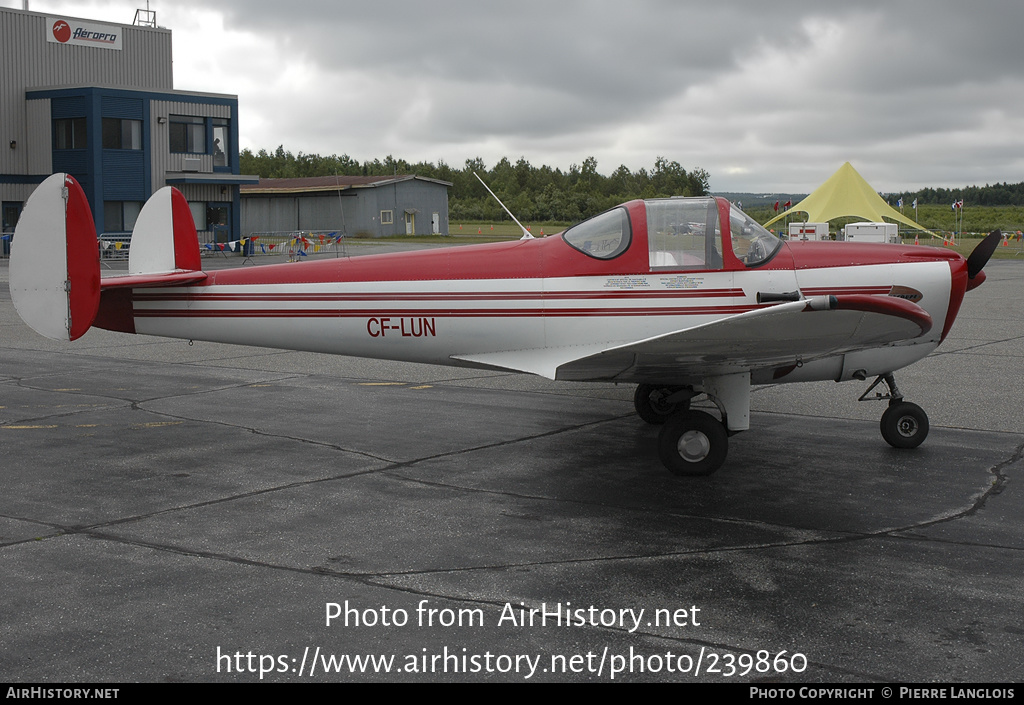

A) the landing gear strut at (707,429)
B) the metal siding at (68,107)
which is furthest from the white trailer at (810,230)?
the metal siding at (68,107)

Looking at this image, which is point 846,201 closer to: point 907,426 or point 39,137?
point 907,426

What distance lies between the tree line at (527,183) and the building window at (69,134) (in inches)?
698

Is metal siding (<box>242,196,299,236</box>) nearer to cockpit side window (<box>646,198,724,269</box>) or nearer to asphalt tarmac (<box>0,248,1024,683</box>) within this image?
asphalt tarmac (<box>0,248,1024,683</box>)

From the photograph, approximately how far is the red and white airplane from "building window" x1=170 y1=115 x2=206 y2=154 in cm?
3985

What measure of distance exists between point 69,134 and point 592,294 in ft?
136

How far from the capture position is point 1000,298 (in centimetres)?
2380

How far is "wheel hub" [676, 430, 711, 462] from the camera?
24.0 ft

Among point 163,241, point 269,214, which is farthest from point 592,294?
point 269,214

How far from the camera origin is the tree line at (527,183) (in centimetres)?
4550

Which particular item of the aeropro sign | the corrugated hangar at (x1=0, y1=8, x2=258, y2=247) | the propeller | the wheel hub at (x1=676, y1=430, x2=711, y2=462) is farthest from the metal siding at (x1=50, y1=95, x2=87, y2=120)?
the propeller

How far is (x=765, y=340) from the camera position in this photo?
21.6 feet

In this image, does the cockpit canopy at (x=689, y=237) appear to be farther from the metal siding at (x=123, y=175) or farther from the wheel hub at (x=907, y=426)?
the metal siding at (x=123, y=175)
